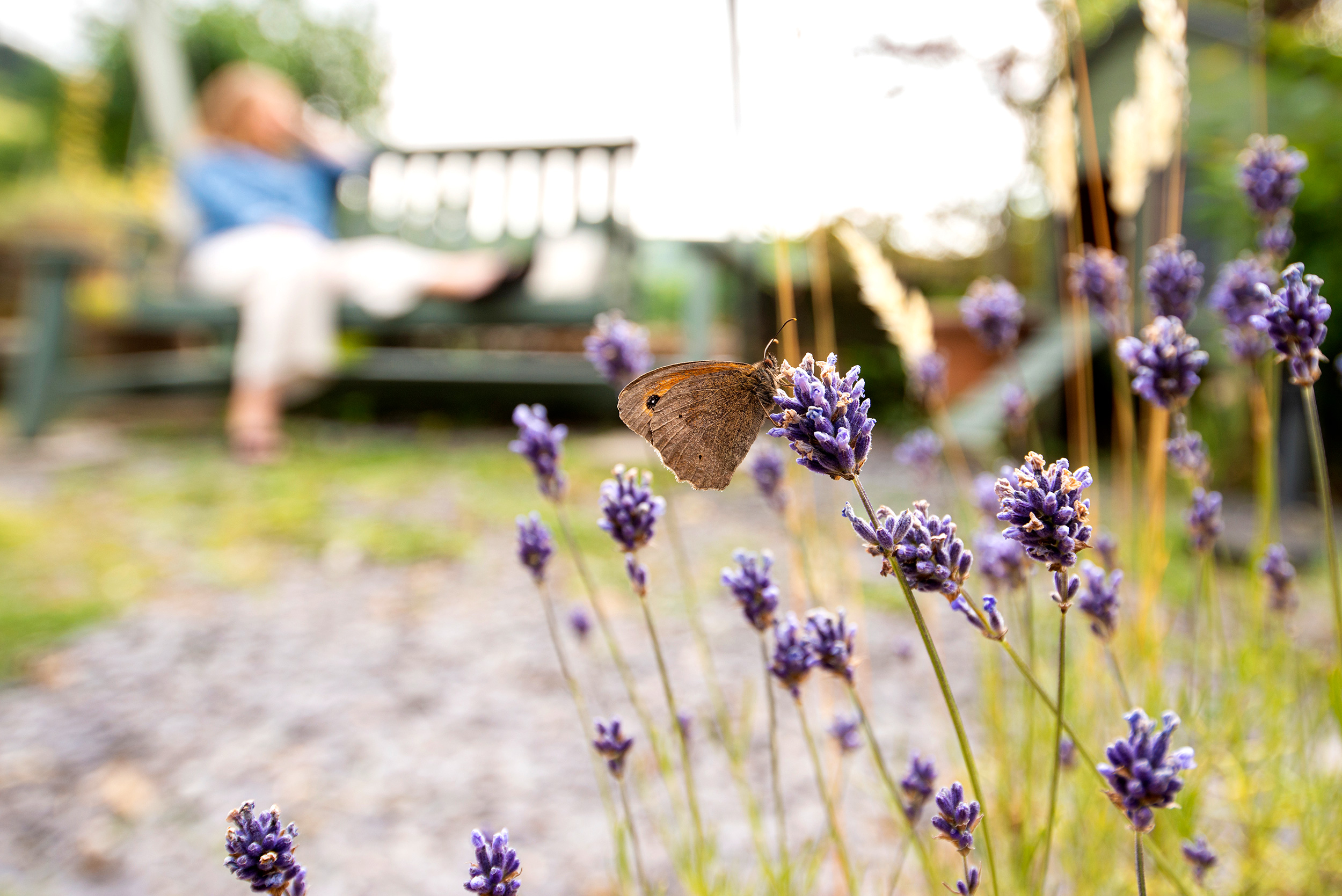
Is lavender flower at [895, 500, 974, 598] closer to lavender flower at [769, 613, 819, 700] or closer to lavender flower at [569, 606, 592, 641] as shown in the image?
lavender flower at [769, 613, 819, 700]

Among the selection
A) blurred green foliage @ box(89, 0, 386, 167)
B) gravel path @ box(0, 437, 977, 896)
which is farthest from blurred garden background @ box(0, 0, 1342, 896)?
blurred green foliage @ box(89, 0, 386, 167)

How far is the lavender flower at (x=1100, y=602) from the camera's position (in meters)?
0.78

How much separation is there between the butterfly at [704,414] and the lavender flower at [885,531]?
0.76 ft

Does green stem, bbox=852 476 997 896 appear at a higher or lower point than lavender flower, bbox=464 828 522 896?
higher

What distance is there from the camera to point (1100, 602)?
78cm

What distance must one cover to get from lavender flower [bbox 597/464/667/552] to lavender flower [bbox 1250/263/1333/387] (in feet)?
1.59

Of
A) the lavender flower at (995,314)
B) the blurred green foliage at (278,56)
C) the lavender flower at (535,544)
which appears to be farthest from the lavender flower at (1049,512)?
the blurred green foliage at (278,56)

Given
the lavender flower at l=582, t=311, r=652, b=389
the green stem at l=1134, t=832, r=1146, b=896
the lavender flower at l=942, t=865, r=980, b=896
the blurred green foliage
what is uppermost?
the blurred green foliage

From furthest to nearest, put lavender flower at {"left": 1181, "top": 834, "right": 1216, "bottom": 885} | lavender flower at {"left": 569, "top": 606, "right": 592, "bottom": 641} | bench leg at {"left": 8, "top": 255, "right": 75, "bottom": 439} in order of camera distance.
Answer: bench leg at {"left": 8, "top": 255, "right": 75, "bottom": 439}, lavender flower at {"left": 569, "top": 606, "right": 592, "bottom": 641}, lavender flower at {"left": 1181, "top": 834, "right": 1216, "bottom": 885}

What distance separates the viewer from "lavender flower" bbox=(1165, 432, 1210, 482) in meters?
0.97

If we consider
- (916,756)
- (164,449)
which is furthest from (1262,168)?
(164,449)

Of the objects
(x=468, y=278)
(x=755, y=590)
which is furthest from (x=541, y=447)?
(x=468, y=278)

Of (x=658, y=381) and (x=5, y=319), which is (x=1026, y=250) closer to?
(x=658, y=381)

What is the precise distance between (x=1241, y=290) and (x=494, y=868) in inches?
44.8
